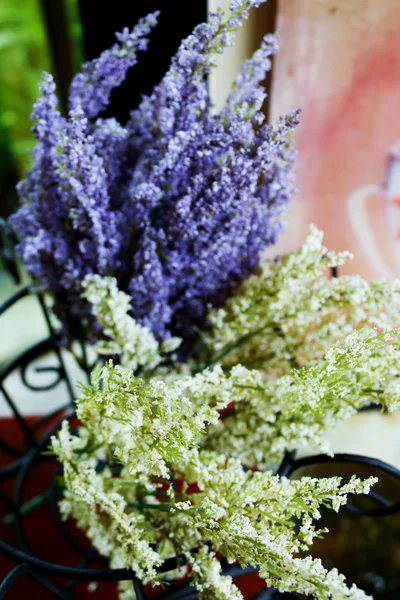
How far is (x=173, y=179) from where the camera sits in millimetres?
587

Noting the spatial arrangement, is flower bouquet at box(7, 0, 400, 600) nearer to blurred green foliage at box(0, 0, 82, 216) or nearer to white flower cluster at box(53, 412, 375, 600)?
white flower cluster at box(53, 412, 375, 600)

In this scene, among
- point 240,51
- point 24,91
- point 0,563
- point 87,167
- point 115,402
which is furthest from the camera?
point 24,91

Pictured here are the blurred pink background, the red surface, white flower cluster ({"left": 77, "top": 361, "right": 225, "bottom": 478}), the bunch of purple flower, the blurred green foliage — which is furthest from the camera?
the blurred green foliage

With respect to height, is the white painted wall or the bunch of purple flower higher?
the white painted wall

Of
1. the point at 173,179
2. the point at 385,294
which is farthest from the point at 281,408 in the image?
the point at 173,179

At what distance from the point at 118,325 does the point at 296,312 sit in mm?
208

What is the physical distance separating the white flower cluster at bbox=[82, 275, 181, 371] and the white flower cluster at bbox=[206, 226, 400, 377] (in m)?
0.09

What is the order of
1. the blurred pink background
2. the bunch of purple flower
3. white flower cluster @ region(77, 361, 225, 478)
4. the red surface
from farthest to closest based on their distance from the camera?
the red surface
the blurred pink background
the bunch of purple flower
white flower cluster @ region(77, 361, 225, 478)

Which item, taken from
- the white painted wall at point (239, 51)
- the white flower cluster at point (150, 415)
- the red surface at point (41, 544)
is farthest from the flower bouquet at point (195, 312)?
the red surface at point (41, 544)

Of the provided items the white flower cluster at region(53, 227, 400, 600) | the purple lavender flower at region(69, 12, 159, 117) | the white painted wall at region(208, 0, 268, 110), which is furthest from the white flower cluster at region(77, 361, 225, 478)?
the white painted wall at region(208, 0, 268, 110)

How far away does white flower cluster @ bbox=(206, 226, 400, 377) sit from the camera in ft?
1.99

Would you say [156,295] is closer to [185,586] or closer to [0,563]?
[185,586]

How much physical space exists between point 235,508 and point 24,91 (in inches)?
46.5

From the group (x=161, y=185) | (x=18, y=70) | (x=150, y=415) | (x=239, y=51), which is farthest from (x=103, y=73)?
(x=18, y=70)
